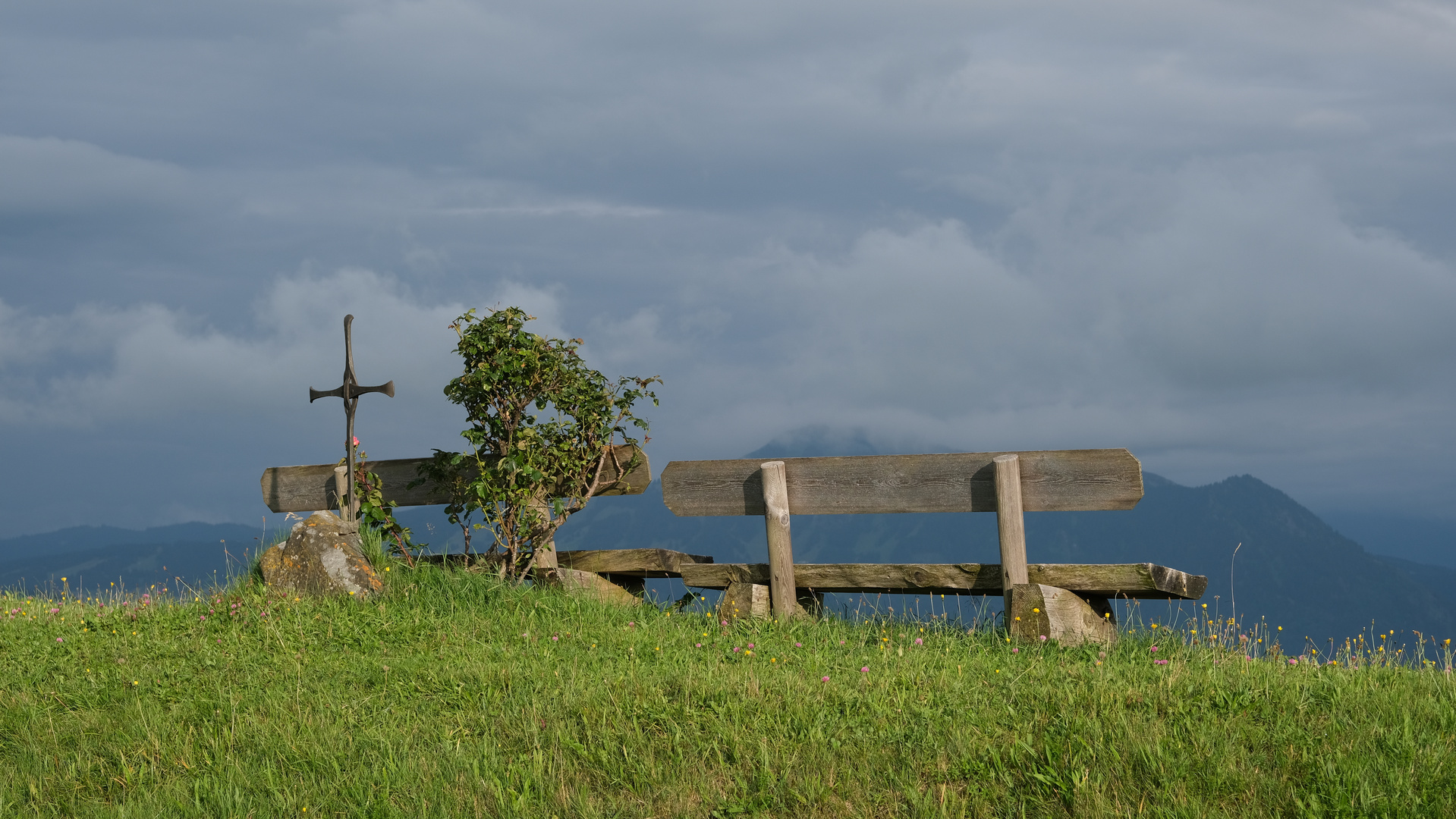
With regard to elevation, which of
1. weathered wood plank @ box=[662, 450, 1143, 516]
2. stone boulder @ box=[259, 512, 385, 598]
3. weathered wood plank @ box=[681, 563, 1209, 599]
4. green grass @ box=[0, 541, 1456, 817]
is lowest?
green grass @ box=[0, 541, 1456, 817]

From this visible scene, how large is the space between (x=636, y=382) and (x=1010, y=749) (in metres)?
6.43

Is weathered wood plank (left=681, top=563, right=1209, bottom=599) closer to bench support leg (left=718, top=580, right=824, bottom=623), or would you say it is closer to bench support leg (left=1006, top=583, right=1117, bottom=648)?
bench support leg (left=718, top=580, right=824, bottom=623)

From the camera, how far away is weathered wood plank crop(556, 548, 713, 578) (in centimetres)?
1044

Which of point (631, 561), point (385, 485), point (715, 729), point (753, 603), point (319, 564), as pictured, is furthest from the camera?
point (385, 485)

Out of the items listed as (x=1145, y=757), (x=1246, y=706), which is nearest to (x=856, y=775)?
(x=1145, y=757)

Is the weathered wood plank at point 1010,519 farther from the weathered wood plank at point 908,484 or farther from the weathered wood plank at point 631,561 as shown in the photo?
the weathered wood plank at point 631,561

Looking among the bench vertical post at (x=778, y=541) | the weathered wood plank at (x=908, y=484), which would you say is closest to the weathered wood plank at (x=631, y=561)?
the weathered wood plank at (x=908, y=484)

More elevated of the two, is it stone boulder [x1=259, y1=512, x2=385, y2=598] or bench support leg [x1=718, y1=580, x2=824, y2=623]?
stone boulder [x1=259, y1=512, x2=385, y2=598]

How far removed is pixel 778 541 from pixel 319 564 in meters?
4.51

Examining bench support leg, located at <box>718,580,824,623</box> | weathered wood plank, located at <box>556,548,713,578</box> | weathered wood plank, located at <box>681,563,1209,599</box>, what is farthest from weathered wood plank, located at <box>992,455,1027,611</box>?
weathered wood plank, located at <box>556,548,713,578</box>

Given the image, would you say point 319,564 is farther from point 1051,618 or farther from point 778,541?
point 1051,618

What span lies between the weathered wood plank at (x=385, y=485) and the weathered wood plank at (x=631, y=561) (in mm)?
649

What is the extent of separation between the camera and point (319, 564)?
32.4 feet

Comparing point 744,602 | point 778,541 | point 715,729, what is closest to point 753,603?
point 744,602
